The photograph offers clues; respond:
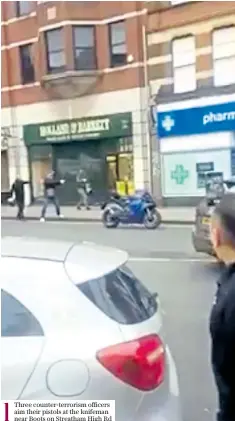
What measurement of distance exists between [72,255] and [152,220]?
10808mm

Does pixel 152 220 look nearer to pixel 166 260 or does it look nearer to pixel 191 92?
pixel 166 260

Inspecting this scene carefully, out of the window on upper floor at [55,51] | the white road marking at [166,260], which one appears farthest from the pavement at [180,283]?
the window on upper floor at [55,51]

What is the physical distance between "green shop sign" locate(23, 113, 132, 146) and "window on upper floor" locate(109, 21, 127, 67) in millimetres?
1569

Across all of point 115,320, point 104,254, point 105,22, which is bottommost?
point 115,320

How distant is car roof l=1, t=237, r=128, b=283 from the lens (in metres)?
2.46

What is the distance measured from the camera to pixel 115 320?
93.8 inches

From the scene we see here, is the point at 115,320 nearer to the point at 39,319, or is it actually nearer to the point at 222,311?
the point at 39,319

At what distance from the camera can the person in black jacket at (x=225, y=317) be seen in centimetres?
194

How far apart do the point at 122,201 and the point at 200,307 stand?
317 inches

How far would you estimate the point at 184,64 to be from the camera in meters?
16.8

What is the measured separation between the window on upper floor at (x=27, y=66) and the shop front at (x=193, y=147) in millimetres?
4802

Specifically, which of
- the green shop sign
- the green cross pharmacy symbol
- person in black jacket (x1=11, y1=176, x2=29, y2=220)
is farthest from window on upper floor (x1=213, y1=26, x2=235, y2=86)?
person in black jacket (x1=11, y1=176, x2=29, y2=220)

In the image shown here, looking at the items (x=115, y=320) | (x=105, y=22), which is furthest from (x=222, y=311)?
(x=105, y=22)

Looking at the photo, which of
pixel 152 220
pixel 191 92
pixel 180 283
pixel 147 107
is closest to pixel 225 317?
pixel 180 283
